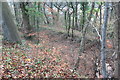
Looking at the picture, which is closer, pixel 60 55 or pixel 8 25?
pixel 8 25

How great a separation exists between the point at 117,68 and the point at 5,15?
668 cm

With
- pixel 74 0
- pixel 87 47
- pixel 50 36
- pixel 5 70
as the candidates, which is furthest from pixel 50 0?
pixel 5 70

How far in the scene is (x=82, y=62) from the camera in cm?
852

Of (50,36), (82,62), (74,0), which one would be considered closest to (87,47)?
(82,62)

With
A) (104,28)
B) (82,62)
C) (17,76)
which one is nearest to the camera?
(104,28)

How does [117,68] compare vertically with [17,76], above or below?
above

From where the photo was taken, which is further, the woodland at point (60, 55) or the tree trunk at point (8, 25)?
the tree trunk at point (8, 25)

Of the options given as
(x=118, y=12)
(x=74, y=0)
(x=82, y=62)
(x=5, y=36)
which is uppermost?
(x=74, y=0)

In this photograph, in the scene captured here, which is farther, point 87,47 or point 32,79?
point 87,47

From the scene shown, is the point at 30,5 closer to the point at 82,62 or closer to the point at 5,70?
the point at 82,62

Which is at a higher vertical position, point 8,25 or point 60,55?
point 8,25

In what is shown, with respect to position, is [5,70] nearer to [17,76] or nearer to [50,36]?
[17,76]

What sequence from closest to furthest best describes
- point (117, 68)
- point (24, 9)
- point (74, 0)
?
1. point (117, 68)
2. point (24, 9)
3. point (74, 0)

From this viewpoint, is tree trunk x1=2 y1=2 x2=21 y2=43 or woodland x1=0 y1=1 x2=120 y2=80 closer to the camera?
woodland x1=0 y1=1 x2=120 y2=80
